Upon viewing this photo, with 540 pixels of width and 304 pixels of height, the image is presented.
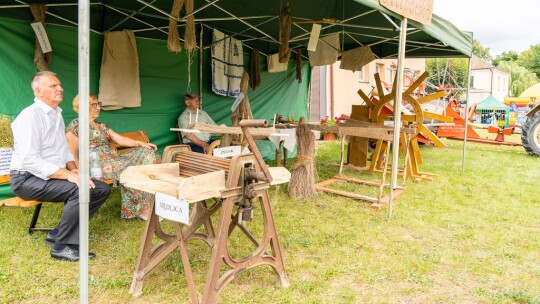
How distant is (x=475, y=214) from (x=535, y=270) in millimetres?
1341

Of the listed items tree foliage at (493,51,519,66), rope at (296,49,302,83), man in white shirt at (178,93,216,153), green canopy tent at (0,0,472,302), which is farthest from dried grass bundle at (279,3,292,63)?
tree foliage at (493,51,519,66)

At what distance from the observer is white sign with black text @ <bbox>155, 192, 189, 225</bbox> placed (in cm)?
192

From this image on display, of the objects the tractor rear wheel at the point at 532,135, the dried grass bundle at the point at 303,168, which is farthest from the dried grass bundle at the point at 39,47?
the tractor rear wheel at the point at 532,135

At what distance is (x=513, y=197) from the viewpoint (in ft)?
15.6

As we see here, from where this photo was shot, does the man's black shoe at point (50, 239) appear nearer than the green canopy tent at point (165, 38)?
Yes

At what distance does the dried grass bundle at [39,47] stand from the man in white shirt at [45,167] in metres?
1.39

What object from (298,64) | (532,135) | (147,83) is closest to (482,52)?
(532,135)

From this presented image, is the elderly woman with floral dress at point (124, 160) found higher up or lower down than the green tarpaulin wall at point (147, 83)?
lower down

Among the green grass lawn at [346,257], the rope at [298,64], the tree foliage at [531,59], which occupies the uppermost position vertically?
the tree foliage at [531,59]

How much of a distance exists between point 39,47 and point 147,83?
→ 4.39 ft

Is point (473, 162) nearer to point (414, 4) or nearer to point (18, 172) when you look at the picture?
point (414, 4)

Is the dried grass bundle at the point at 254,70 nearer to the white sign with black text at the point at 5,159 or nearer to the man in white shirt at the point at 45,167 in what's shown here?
the white sign with black text at the point at 5,159

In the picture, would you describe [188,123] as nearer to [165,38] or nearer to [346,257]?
[165,38]

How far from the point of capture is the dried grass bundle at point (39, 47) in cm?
370
